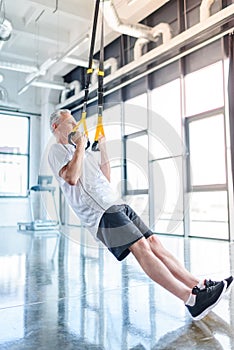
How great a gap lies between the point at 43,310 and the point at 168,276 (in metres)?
A: 0.80

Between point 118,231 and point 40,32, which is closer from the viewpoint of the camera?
point 118,231

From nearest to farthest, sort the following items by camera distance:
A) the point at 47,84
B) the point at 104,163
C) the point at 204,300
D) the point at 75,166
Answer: the point at 204,300
the point at 75,166
the point at 104,163
the point at 47,84

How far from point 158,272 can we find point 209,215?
13.5 feet

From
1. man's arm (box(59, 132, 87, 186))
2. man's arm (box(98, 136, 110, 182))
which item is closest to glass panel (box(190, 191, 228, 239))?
man's arm (box(98, 136, 110, 182))

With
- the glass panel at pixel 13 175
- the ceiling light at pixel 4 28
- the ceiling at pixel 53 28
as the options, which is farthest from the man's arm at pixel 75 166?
the glass panel at pixel 13 175

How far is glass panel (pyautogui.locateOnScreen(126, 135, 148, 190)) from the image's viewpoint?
587cm

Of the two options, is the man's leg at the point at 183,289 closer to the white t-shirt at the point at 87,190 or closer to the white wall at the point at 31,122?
the white t-shirt at the point at 87,190

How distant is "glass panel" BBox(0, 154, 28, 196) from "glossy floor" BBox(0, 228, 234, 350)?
19.9 ft

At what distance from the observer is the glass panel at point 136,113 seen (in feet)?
22.1

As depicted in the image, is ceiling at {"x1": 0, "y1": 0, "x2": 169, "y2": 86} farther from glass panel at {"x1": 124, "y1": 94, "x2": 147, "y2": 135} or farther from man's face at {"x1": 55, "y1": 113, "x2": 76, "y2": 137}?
man's face at {"x1": 55, "y1": 113, "x2": 76, "y2": 137}

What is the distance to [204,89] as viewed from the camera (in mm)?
5703

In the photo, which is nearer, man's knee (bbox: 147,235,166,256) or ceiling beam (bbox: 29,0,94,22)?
man's knee (bbox: 147,235,166,256)

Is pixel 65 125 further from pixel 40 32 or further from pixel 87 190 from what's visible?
pixel 40 32

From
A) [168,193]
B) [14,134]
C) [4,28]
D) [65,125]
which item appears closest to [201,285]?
[65,125]
